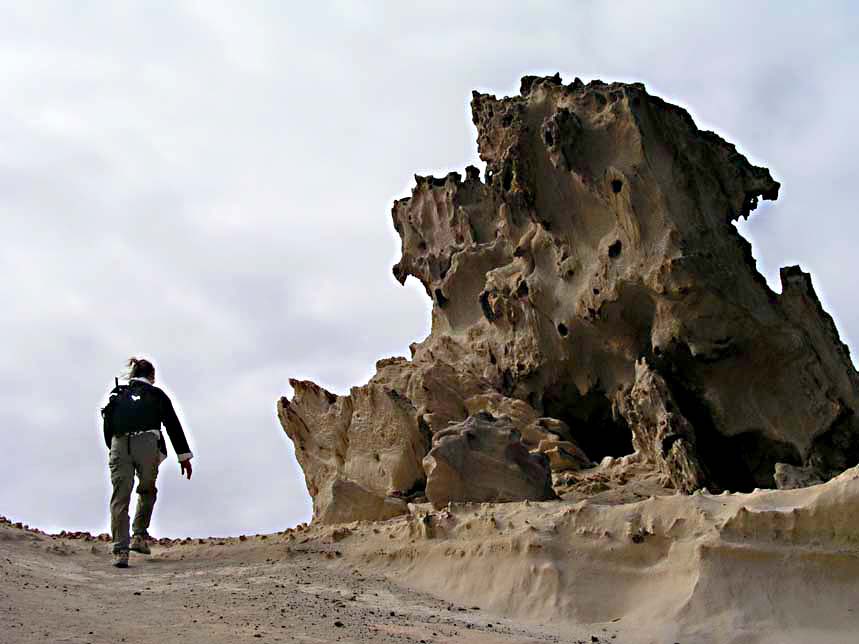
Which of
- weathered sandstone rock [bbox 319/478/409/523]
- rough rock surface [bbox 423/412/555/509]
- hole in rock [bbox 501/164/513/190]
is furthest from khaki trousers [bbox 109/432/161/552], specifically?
hole in rock [bbox 501/164/513/190]

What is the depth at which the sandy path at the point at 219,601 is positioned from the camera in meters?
6.73

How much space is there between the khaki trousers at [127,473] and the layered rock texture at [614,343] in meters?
2.77

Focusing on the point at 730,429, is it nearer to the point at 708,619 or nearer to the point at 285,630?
the point at 708,619

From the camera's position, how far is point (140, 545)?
35.9 feet

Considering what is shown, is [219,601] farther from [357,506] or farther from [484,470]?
[357,506]

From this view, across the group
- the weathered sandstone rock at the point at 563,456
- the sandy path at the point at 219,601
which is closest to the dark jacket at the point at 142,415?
the sandy path at the point at 219,601

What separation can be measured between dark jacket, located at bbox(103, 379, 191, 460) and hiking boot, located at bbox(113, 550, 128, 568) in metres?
1.08

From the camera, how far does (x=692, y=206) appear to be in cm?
1367

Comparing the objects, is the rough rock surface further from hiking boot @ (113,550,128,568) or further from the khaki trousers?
hiking boot @ (113,550,128,568)

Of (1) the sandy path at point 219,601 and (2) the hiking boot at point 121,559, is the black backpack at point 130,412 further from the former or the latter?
(1) the sandy path at point 219,601

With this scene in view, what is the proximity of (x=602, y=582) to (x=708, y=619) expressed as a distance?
1.01m

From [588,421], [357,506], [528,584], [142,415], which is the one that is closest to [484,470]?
[357,506]

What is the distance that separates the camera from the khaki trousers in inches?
406

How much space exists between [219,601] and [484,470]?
12.9 feet
